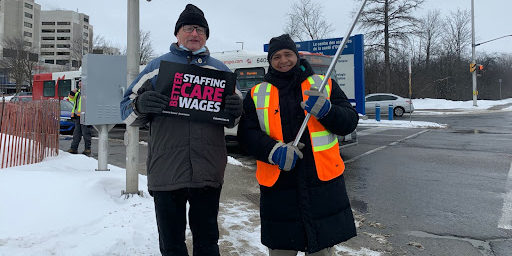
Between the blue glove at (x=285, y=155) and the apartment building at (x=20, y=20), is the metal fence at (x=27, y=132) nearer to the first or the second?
the blue glove at (x=285, y=155)

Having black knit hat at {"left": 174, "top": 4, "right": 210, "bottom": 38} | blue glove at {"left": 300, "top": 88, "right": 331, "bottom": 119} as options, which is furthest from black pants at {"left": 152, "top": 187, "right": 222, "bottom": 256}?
black knit hat at {"left": 174, "top": 4, "right": 210, "bottom": 38}

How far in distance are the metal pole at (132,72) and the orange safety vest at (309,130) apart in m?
2.55

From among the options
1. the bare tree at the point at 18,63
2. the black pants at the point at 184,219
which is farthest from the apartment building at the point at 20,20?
the black pants at the point at 184,219

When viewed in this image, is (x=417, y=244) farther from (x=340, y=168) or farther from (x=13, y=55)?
(x=13, y=55)

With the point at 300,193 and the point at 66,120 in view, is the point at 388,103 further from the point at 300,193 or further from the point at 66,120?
the point at 300,193

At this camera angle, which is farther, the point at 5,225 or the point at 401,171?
the point at 401,171

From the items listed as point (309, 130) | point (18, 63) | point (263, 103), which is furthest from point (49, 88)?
point (18, 63)

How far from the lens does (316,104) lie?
221 cm

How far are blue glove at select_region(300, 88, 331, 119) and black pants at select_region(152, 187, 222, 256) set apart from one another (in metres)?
0.87

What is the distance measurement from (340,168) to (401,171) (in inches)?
235

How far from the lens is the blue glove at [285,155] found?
2211 mm

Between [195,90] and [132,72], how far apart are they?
7.64 feet

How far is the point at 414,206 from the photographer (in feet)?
17.4

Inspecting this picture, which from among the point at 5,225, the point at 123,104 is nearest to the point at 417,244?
the point at 123,104
